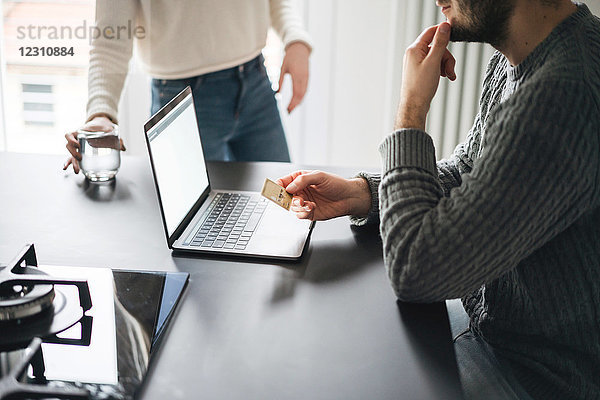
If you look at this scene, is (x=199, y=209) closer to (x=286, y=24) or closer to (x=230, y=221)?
(x=230, y=221)

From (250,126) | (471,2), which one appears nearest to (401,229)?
(471,2)

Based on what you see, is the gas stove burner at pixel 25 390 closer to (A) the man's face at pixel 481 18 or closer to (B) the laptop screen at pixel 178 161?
(B) the laptop screen at pixel 178 161

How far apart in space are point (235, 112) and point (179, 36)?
0.25 m

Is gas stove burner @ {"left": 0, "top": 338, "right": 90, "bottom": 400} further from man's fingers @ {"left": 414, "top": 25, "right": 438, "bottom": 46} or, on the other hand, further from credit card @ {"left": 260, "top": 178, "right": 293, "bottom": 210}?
man's fingers @ {"left": 414, "top": 25, "right": 438, "bottom": 46}

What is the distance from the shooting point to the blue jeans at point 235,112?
1840mm

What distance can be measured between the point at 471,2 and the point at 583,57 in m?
0.19

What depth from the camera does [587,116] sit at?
2.82 ft

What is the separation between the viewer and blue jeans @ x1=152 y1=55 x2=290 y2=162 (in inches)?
72.4

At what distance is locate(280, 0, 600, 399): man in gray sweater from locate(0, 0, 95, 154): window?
201 centimetres

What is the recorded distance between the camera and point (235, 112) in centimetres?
186

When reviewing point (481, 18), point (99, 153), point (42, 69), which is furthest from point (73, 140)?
point (42, 69)

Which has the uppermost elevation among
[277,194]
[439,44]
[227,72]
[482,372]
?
[439,44]

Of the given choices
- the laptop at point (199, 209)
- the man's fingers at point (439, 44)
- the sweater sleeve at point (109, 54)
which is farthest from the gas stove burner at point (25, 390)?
the sweater sleeve at point (109, 54)

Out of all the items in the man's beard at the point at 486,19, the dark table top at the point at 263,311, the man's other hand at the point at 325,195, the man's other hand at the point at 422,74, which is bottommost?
the dark table top at the point at 263,311
